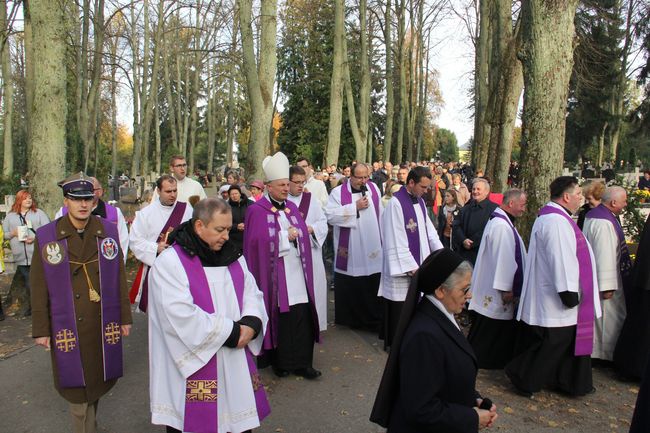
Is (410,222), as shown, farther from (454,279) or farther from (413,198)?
(454,279)

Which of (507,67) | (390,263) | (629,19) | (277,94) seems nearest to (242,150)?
(277,94)

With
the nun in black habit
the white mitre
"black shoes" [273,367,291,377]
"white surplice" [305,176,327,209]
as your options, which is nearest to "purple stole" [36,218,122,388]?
"black shoes" [273,367,291,377]

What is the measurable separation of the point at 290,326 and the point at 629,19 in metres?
37.9

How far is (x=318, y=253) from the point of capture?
6.64 meters

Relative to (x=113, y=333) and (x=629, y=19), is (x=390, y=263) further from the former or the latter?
(x=629, y=19)

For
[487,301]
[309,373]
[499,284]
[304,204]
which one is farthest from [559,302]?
[304,204]

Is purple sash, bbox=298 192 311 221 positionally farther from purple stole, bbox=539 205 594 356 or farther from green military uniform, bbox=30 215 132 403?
green military uniform, bbox=30 215 132 403

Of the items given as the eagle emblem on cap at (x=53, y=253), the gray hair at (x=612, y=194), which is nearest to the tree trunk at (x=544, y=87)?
the gray hair at (x=612, y=194)

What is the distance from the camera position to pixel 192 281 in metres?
3.35

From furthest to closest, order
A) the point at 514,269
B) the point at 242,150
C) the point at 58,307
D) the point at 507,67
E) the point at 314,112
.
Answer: the point at 242,150
the point at 314,112
the point at 507,67
the point at 514,269
the point at 58,307

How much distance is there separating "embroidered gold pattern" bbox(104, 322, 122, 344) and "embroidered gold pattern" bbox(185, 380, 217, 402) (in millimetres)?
1246

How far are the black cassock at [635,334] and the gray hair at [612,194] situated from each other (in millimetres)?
498

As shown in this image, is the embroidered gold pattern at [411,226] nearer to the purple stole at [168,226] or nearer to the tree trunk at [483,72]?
the purple stole at [168,226]

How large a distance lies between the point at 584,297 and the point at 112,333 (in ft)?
13.7
